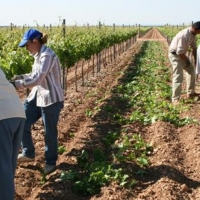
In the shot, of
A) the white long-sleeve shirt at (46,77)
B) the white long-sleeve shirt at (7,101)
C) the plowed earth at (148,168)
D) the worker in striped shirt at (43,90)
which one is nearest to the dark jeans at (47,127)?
the worker in striped shirt at (43,90)

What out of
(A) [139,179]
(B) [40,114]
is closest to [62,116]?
(B) [40,114]

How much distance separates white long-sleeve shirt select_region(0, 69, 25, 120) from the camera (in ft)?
10.3

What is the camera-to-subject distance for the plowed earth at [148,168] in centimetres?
488

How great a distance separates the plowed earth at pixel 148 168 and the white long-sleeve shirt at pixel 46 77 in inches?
40.2

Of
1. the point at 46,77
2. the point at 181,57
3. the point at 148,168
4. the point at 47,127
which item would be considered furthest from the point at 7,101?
the point at 181,57

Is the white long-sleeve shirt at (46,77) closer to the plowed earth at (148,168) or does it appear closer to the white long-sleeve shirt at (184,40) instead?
the plowed earth at (148,168)

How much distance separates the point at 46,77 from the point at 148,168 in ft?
6.14

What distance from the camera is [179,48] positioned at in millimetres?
9305

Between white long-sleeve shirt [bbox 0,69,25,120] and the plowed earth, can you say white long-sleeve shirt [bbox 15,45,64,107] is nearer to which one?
the plowed earth

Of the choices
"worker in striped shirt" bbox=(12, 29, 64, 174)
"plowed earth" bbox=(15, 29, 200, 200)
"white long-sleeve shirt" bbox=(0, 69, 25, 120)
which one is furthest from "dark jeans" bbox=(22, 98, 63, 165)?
"white long-sleeve shirt" bbox=(0, 69, 25, 120)

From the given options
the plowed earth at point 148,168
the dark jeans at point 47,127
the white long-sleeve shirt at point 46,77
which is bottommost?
the plowed earth at point 148,168

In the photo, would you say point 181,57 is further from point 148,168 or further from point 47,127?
point 47,127

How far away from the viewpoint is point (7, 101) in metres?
3.16

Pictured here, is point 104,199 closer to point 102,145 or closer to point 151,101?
point 102,145
